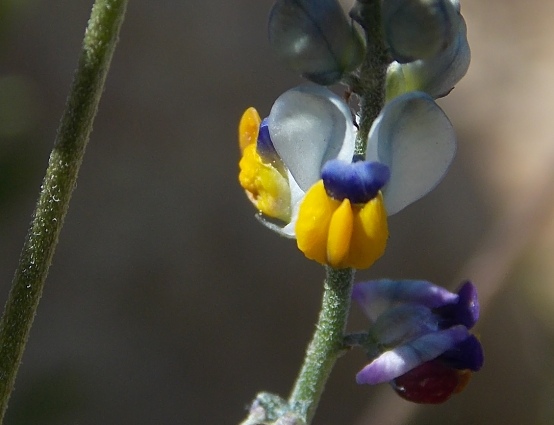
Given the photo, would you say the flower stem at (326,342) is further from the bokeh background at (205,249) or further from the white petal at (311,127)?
the bokeh background at (205,249)

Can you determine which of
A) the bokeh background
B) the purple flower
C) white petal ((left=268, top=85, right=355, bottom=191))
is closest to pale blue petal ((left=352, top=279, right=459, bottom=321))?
the purple flower

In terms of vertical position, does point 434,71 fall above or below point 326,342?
above

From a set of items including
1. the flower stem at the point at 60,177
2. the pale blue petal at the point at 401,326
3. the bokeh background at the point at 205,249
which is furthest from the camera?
the bokeh background at the point at 205,249

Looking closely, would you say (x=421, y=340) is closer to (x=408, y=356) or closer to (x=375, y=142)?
(x=408, y=356)

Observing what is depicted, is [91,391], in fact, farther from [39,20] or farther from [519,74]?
[519,74]

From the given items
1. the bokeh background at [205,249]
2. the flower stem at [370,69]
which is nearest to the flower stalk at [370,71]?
the flower stem at [370,69]

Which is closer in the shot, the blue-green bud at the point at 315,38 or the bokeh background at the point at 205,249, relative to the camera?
the blue-green bud at the point at 315,38

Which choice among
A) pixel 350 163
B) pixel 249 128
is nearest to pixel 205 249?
pixel 249 128

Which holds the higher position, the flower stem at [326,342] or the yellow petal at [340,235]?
the yellow petal at [340,235]
